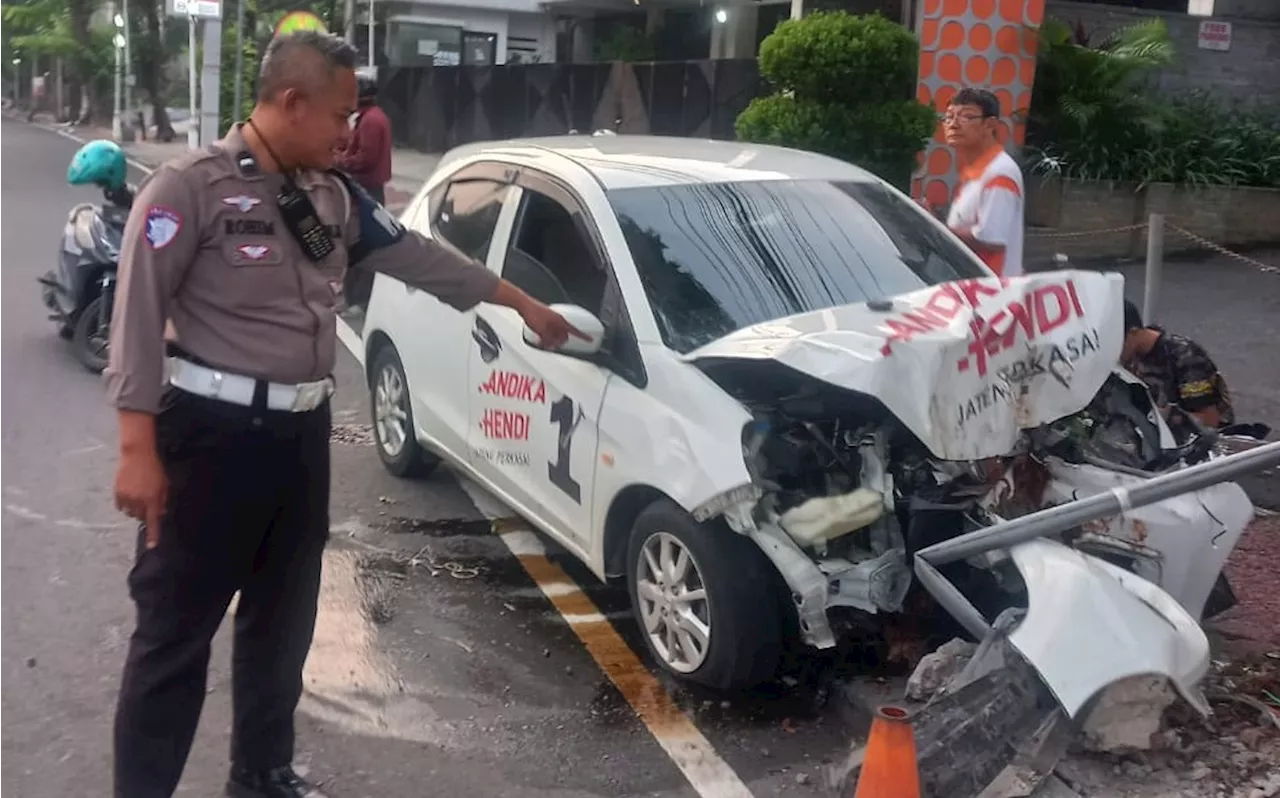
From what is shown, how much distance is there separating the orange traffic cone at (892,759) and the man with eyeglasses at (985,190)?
333 centimetres

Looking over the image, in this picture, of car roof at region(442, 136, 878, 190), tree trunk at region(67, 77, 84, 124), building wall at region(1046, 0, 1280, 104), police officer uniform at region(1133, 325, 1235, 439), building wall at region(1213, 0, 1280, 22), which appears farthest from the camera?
tree trunk at region(67, 77, 84, 124)

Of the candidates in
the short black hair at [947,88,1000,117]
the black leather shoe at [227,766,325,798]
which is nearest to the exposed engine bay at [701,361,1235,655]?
the black leather shoe at [227,766,325,798]

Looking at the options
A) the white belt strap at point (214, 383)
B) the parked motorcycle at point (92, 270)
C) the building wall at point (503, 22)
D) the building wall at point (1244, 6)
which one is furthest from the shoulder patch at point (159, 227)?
the building wall at point (503, 22)

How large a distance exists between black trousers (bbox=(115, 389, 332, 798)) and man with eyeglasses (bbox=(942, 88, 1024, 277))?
368 cm

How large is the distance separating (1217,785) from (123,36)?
40237 millimetres

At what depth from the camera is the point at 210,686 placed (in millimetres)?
4484

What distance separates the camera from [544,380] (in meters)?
5.06

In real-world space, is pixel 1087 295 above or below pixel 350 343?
above

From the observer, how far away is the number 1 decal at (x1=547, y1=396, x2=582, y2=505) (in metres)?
4.88

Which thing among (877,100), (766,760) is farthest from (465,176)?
(877,100)

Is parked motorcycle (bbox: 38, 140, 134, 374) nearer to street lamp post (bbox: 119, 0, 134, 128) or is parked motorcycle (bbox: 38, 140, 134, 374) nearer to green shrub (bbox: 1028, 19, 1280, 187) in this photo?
green shrub (bbox: 1028, 19, 1280, 187)

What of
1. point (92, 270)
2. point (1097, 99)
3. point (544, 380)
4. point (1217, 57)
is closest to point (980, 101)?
point (544, 380)

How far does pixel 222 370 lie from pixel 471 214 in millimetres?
2967

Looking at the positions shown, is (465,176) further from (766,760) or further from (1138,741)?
(1138,741)
